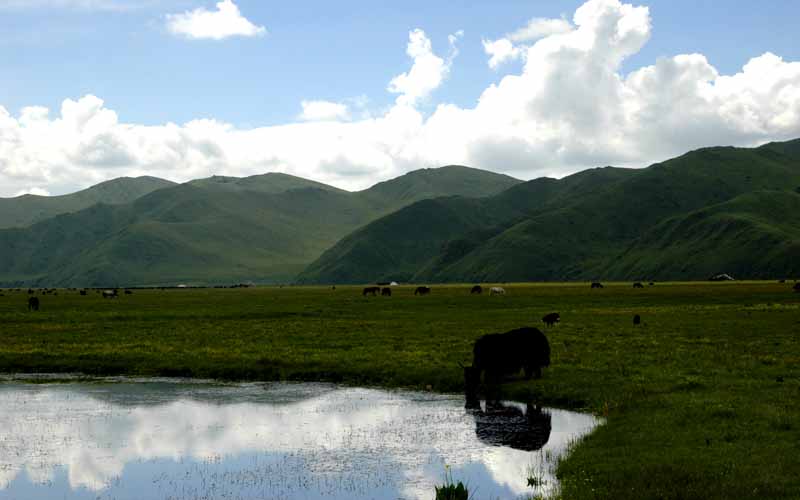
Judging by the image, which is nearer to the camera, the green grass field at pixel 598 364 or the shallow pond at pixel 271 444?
the green grass field at pixel 598 364

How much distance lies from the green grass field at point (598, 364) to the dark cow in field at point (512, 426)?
155 centimetres

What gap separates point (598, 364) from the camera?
107ft

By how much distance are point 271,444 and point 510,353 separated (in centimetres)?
1187

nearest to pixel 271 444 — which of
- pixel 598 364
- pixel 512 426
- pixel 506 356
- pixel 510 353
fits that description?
pixel 512 426

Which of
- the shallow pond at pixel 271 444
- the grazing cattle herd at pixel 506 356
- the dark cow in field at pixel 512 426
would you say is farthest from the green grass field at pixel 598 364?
the shallow pond at pixel 271 444

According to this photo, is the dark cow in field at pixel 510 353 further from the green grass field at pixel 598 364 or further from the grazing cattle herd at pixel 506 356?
the green grass field at pixel 598 364

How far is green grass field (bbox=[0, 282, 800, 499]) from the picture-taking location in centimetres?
1647

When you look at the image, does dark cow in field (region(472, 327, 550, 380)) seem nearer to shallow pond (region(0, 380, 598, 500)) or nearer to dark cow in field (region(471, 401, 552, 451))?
shallow pond (region(0, 380, 598, 500))

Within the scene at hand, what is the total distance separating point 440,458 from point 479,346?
34.6 ft

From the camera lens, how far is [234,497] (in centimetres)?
1631

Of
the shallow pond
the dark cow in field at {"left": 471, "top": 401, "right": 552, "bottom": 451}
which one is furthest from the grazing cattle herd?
the dark cow in field at {"left": 471, "top": 401, "right": 552, "bottom": 451}

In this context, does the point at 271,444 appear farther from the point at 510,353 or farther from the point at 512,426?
the point at 510,353

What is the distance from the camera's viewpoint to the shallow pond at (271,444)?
677 inches

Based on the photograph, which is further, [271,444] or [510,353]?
[510,353]
